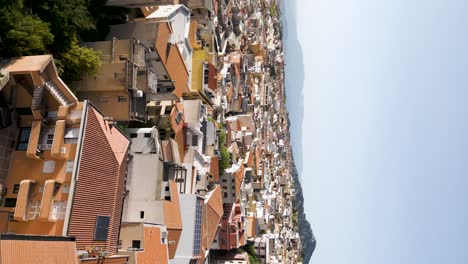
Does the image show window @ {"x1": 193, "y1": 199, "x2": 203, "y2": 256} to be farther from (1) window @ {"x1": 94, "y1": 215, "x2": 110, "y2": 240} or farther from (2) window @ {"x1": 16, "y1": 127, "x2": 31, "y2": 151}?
(2) window @ {"x1": 16, "y1": 127, "x2": 31, "y2": 151}

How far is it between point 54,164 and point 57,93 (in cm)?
461

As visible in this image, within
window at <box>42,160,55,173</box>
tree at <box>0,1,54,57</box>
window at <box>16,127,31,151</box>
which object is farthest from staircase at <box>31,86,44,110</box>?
window at <box>42,160,55,173</box>

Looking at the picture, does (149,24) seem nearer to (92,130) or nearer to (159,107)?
(159,107)

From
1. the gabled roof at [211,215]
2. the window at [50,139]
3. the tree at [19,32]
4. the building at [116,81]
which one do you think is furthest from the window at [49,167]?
the gabled roof at [211,215]

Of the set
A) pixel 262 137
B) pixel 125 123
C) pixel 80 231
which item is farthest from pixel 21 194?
pixel 262 137

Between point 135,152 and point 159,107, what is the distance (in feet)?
23.6

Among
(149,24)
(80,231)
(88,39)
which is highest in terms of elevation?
(149,24)

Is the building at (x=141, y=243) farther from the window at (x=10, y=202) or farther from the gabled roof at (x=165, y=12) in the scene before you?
the gabled roof at (x=165, y=12)

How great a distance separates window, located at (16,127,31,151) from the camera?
29.6m

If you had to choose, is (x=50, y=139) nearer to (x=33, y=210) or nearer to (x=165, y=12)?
(x=33, y=210)

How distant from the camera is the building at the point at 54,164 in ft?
89.4

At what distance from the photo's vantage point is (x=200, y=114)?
2101 inches

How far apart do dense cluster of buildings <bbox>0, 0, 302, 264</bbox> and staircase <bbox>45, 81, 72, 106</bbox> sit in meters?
0.07

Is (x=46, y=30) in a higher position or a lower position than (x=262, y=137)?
lower
